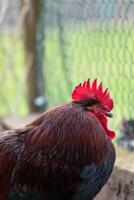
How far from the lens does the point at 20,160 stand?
323 centimetres

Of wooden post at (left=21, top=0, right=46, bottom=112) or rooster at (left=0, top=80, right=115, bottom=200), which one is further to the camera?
wooden post at (left=21, top=0, right=46, bottom=112)

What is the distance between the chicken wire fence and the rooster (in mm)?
689

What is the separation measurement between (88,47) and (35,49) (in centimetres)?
76

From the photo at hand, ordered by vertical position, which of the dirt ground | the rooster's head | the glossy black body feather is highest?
the rooster's head

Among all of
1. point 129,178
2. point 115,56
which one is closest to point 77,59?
point 115,56

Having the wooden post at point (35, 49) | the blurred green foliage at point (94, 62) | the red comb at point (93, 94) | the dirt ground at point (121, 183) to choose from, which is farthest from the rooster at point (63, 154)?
the wooden post at point (35, 49)

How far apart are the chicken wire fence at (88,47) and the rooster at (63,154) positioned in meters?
0.69

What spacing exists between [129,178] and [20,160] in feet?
2.30

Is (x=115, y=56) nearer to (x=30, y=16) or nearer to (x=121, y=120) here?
(x=121, y=120)

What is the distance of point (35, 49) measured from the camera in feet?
17.2

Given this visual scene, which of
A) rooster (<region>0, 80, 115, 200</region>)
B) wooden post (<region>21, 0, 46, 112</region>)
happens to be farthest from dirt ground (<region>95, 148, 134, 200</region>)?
wooden post (<region>21, 0, 46, 112</region>)

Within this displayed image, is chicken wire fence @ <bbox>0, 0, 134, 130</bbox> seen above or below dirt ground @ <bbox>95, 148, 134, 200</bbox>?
above

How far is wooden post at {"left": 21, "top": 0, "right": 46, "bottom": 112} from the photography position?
5078 mm

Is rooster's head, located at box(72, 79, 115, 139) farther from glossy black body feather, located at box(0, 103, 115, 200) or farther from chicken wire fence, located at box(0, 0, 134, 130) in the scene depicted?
chicken wire fence, located at box(0, 0, 134, 130)
